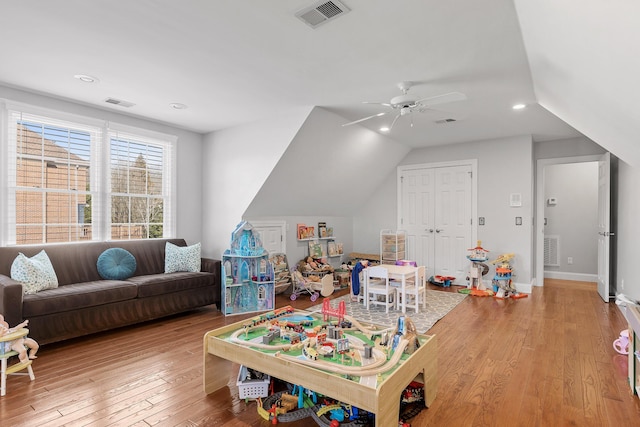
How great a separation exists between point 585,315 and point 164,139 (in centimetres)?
604

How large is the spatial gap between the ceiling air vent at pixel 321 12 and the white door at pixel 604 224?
4.68m

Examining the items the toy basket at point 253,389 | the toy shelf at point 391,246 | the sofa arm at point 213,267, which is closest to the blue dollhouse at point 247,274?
the sofa arm at point 213,267

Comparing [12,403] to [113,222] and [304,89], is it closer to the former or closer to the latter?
[113,222]

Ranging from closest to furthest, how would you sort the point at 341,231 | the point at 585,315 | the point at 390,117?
the point at 585,315 < the point at 390,117 < the point at 341,231

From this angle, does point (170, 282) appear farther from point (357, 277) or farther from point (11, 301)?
point (357, 277)

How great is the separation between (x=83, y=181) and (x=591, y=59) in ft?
16.1

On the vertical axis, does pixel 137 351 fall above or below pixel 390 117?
below

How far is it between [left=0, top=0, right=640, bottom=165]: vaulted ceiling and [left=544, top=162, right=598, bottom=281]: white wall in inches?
129

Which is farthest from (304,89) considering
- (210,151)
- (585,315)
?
(585,315)

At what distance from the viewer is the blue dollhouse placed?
4.33 meters

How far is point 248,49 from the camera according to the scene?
2686mm


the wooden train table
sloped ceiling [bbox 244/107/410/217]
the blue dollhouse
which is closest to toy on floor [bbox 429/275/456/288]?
sloped ceiling [bbox 244/107/410/217]

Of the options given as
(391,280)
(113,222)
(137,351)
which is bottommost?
(137,351)

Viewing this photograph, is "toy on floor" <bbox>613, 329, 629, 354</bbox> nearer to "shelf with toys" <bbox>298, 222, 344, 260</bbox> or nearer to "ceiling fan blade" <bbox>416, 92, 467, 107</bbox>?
"ceiling fan blade" <bbox>416, 92, 467, 107</bbox>
